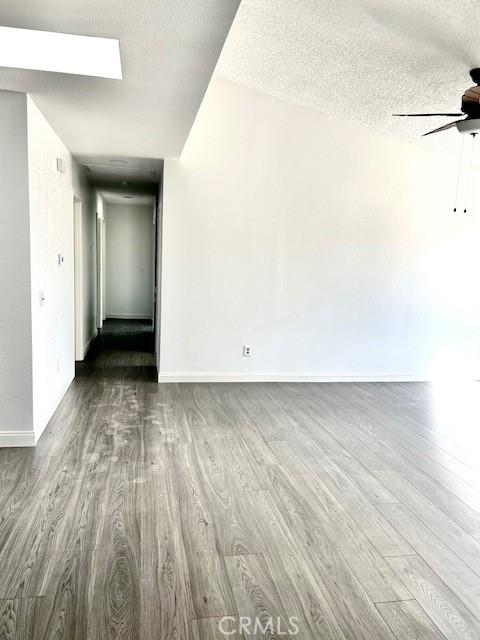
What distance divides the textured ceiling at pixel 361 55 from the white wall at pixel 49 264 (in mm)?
1848

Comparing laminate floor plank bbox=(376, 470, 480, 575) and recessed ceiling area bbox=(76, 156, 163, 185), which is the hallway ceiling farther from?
laminate floor plank bbox=(376, 470, 480, 575)

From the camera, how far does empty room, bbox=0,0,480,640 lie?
200cm

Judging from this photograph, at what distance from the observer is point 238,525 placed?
96.7 inches

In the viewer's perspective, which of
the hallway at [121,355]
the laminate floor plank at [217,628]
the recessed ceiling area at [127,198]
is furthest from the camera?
the recessed ceiling area at [127,198]

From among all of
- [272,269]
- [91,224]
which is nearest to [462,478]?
[272,269]

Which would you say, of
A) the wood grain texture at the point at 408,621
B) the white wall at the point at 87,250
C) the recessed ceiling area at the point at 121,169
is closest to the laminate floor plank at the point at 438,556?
the wood grain texture at the point at 408,621

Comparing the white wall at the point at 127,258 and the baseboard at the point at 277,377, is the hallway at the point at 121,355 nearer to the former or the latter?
the baseboard at the point at 277,377

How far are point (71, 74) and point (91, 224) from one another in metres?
4.60

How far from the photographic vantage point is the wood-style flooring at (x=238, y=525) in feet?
5.98

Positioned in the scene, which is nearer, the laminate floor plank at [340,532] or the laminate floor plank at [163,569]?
the laminate floor plank at [163,569]

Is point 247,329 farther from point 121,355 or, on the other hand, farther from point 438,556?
point 438,556

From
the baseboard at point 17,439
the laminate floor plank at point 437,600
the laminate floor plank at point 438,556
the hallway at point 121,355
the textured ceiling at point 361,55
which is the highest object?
the textured ceiling at point 361,55

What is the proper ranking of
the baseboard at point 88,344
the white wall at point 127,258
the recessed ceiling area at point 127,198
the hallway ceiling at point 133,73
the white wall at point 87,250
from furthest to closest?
the white wall at point 127,258, the recessed ceiling area at point 127,198, the baseboard at point 88,344, the white wall at point 87,250, the hallway ceiling at point 133,73

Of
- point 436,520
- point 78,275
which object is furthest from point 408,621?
point 78,275
